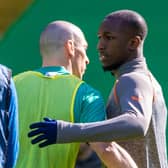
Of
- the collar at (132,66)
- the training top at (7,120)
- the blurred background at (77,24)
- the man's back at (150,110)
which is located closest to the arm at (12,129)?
the training top at (7,120)

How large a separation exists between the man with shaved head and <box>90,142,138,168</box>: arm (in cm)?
6

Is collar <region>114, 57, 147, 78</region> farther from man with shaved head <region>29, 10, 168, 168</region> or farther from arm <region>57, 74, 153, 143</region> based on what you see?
arm <region>57, 74, 153, 143</region>

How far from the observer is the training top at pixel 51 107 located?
3836mm

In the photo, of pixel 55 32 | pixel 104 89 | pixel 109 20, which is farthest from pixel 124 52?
pixel 104 89

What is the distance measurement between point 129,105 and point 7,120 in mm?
527

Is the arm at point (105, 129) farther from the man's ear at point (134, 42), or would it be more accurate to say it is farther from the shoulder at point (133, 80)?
the man's ear at point (134, 42)

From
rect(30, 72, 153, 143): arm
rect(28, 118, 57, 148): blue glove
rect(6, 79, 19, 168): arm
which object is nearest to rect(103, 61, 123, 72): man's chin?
rect(30, 72, 153, 143): arm

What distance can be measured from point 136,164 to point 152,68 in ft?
6.36

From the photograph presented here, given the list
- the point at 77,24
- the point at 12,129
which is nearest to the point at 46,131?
the point at 12,129

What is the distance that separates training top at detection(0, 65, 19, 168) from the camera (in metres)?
3.21

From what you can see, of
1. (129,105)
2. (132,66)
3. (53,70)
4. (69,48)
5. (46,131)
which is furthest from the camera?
(69,48)

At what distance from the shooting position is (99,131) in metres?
3.40

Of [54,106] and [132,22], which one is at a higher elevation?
[132,22]

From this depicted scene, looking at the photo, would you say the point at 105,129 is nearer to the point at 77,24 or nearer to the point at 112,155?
the point at 112,155
